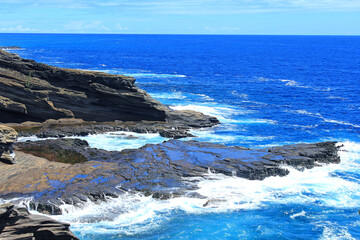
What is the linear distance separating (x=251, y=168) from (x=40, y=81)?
111ft

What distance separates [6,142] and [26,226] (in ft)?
56.8

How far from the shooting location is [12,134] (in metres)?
36.6

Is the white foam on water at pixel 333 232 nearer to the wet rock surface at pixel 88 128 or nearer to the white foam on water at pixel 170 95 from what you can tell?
the wet rock surface at pixel 88 128

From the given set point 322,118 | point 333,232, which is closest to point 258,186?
point 333,232

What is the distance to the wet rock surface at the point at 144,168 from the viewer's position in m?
33.0

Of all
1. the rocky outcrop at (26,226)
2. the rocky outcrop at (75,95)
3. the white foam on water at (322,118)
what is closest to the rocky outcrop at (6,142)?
the rocky outcrop at (26,226)

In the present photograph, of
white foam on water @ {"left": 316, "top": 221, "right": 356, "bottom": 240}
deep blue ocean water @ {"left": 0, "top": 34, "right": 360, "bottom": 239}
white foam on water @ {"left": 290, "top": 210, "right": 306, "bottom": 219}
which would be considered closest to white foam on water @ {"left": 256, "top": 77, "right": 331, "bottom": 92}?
deep blue ocean water @ {"left": 0, "top": 34, "right": 360, "bottom": 239}

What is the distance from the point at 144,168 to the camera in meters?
38.4

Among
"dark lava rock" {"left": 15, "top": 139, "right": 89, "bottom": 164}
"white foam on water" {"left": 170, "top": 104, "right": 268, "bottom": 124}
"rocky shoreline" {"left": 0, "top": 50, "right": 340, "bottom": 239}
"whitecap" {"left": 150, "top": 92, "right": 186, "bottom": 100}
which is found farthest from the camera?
"whitecap" {"left": 150, "top": 92, "right": 186, "bottom": 100}

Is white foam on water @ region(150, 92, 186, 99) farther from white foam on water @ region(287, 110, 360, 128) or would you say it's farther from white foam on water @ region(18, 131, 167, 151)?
white foam on water @ region(18, 131, 167, 151)

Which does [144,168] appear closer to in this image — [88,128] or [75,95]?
[88,128]

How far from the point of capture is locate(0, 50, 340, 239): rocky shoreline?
109ft

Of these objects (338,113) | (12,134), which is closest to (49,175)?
(12,134)

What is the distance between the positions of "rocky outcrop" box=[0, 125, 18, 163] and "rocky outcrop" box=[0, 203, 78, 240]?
650 inches
